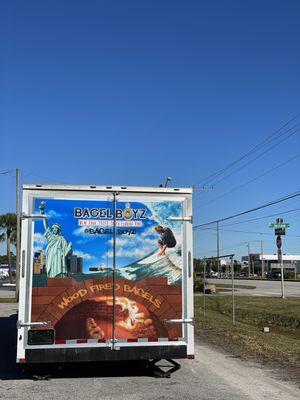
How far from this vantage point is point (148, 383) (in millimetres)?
8320

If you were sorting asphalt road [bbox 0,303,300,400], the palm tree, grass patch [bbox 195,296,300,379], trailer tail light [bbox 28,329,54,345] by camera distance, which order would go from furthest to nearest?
the palm tree, grass patch [bbox 195,296,300,379], trailer tail light [bbox 28,329,54,345], asphalt road [bbox 0,303,300,400]

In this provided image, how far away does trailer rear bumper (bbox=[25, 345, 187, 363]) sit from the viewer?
7879 mm

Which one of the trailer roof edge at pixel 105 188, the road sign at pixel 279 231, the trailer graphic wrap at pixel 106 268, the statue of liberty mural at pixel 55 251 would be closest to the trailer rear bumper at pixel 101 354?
the trailer graphic wrap at pixel 106 268

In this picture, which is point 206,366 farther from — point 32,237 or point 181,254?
point 32,237

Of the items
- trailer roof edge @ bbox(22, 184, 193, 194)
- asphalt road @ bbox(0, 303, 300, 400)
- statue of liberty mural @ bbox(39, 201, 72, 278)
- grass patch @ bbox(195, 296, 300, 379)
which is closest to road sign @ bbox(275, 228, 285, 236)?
grass patch @ bbox(195, 296, 300, 379)

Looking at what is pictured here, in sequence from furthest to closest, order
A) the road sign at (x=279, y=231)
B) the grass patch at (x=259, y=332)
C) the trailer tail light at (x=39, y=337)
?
the road sign at (x=279, y=231) < the grass patch at (x=259, y=332) < the trailer tail light at (x=39, y=337)

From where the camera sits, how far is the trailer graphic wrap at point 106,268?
26.3 feet

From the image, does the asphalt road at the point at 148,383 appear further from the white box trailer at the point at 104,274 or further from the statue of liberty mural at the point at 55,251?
the statue of liberty mural at the point at 55,251

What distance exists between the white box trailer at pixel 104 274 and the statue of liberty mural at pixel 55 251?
0.01 meters

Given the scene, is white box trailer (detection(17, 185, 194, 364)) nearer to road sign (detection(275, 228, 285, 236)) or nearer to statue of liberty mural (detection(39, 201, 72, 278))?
statue of liberty mural (detection(39, 201, 72, 278))

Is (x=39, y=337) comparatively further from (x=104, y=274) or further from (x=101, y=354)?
(x=104, y=274)

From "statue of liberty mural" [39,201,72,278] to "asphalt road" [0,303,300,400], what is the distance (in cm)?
167

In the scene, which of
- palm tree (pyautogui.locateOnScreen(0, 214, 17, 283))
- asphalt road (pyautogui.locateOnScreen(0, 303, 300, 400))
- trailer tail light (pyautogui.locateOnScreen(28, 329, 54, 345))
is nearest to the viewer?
asphalt road (pyautogui.locateOnScreen(0, 303, 300, 400))

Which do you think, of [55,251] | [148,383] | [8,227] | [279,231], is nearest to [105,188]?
[55,251]
